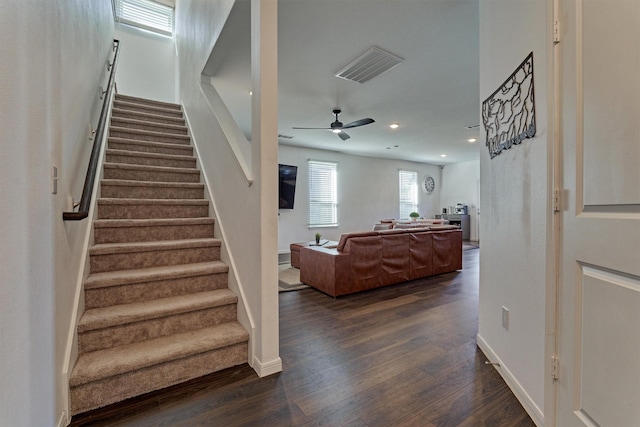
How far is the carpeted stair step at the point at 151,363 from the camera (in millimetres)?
1603

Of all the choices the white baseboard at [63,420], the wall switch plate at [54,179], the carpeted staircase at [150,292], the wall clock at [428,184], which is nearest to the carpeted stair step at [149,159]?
the carpeted staircase at [150,292]

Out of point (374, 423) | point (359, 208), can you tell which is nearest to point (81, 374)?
point (374, 423)

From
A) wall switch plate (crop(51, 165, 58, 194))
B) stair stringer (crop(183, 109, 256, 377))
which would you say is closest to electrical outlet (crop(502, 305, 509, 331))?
stair stringer (crop(183, 109, 256, 377))

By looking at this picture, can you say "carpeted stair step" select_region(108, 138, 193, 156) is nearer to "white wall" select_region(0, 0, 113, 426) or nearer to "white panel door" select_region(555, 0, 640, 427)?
"white wall" select_region(0, 0, 113, 426)

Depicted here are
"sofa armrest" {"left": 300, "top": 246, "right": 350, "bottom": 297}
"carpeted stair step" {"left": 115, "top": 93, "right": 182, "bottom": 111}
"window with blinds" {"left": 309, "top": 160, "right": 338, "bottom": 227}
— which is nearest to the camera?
"sofa armrest" {"left": 300, "top": 246, "right": 350, "bottom": 297}

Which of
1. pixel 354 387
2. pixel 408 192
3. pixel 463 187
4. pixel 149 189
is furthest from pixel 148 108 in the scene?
pixel 463 187

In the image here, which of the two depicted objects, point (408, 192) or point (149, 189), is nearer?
point (149, 189)

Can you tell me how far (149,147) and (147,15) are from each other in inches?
155

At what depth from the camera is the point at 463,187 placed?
964cm

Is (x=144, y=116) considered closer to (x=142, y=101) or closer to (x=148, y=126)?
(x=148, y=126)

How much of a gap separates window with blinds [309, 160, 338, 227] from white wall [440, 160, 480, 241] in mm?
4584

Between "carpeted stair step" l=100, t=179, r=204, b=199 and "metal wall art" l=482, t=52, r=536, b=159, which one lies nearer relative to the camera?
"metal wall art" l=482, t=52, r=536, b=159

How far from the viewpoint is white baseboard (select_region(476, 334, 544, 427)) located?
1.50 meters

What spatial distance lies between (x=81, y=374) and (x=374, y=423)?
1.59m
